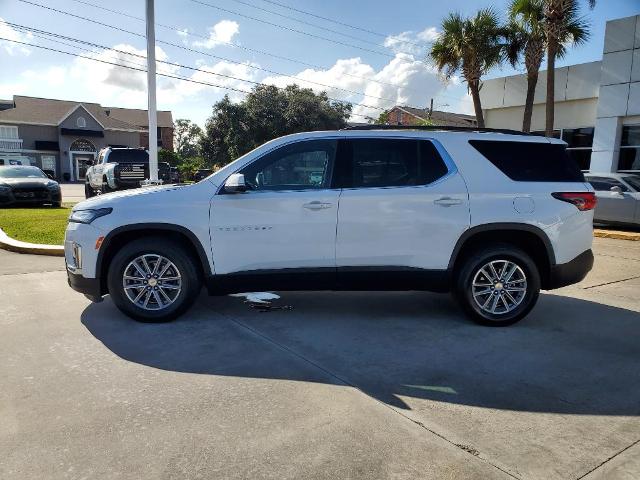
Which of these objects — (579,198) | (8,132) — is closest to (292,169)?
(579,198)

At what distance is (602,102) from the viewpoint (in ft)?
56.6

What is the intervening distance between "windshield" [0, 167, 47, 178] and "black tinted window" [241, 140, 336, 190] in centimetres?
1473

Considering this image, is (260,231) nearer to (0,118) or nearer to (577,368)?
(577,368)

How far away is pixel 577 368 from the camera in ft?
12.9

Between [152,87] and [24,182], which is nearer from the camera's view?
[152,87]

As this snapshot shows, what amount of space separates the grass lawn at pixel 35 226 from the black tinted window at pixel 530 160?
7.60m

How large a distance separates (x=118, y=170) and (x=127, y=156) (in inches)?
62.1

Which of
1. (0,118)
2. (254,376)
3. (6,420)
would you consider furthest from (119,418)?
(0,118)

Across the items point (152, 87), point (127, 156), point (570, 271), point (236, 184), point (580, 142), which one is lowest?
point (570, 271)

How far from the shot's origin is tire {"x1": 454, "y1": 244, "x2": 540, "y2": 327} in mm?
4848

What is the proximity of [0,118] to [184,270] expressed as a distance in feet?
185

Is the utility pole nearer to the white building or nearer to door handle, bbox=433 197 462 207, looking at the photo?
door handle, bbox=433 197 462 207

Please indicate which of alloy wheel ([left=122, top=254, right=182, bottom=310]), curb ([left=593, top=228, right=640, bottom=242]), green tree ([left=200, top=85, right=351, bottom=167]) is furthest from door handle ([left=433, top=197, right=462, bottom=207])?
green tree ([left=200, top=85, right=351, bottom=167])

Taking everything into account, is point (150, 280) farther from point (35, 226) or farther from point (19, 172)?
point (19, 172)
